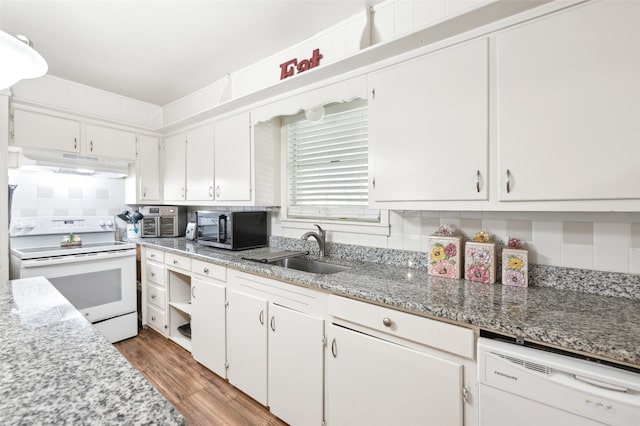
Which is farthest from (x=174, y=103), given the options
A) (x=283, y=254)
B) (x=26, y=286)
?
(x=26, y=286)

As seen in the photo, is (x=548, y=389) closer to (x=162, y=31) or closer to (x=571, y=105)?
(x=571, y=105)

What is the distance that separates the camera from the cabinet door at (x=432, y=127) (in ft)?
4.39

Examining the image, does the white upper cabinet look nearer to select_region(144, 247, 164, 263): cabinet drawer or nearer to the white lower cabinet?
select_region(144, 247, 164, 263): cabinet drawer

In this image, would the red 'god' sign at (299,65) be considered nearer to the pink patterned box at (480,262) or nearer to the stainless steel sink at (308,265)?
the stainless steel sink at (308,265)

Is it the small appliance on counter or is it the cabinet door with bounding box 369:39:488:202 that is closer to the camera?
the cabinet door with bounding box 369:39:488:202

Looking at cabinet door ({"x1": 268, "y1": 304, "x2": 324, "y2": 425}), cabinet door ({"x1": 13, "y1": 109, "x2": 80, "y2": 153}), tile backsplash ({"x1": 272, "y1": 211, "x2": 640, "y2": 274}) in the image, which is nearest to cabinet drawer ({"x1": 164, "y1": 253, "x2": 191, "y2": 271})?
cabinet door ({"x1": 268, "y1": 304, "x2": 324, "y2": 425})

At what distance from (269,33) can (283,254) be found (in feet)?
5.20

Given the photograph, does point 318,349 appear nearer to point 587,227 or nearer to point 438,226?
point 438,226

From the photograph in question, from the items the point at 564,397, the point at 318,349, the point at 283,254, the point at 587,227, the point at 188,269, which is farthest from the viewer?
the point at 188,269

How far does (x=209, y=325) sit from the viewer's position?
218 cm

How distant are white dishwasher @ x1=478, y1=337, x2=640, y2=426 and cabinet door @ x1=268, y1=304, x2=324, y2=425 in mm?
761

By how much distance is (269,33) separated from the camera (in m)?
2.09

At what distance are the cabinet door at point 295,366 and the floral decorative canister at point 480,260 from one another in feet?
2.60

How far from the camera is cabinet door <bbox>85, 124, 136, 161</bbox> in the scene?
285cm
